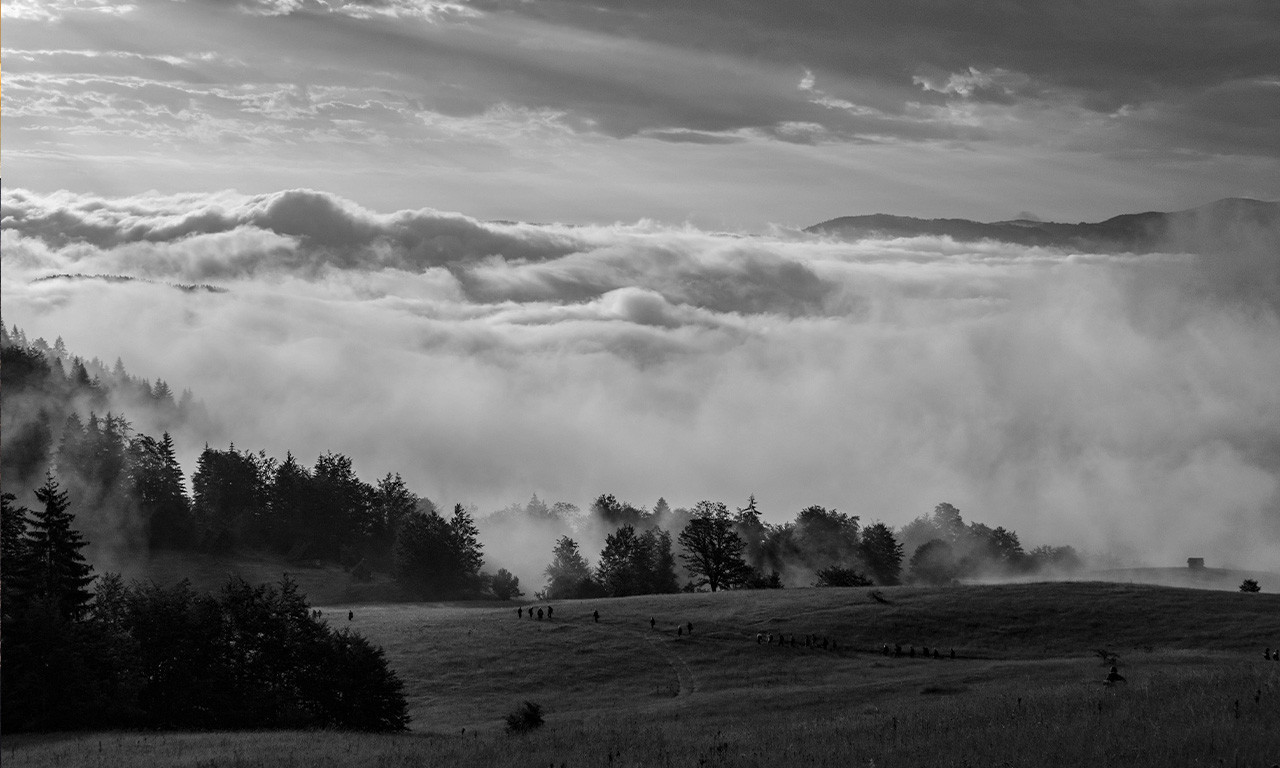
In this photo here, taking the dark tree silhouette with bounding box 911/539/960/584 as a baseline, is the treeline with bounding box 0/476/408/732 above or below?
above

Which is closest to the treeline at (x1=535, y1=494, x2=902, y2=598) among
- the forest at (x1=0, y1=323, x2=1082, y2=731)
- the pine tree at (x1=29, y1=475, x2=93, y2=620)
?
the forest at (x1=0, y1=323, x2=1082, y2=731)

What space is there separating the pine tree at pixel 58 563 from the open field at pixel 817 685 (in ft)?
61.1

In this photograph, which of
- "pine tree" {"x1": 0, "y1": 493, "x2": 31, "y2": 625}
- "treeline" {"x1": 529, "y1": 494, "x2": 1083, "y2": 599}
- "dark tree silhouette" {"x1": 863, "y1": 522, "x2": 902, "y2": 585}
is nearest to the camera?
"pine tree" {"x1": 0, "y1": 493, "x2": 31, "y2": 625}

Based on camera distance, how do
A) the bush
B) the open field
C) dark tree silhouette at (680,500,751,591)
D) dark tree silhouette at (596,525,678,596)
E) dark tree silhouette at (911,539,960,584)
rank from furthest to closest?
1. dark tree silhouette at (911,539,960,584)
2. dark tree silhouette at (596,525,678,596)
3. dark tree silhouette at (680,500,751,591)
4. the bush
5. the open field

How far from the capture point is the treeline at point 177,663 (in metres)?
48.8

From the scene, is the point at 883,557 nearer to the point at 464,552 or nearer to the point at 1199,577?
the point at 1199,577

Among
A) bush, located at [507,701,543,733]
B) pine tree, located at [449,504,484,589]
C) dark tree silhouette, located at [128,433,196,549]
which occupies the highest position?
dark tree silhouette, located at [128,433,196,549]

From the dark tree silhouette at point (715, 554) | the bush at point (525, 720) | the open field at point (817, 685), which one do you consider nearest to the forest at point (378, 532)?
the dark tree silhouette at point (715, 554)

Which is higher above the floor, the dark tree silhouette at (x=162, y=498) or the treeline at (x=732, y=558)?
the dark tree silhouette at (x=162, y=498)

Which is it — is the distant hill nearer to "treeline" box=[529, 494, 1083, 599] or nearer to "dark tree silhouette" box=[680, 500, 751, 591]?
"treeline" box=[529, 494, 1083, 599]

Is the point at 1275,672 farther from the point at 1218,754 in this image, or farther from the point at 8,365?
the point at 8,365

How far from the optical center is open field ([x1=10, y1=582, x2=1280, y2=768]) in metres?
24.4

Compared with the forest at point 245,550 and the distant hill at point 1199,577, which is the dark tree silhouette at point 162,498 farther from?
the distant hill at point 1199,577

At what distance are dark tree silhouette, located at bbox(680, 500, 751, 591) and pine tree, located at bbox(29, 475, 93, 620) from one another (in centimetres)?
8436
